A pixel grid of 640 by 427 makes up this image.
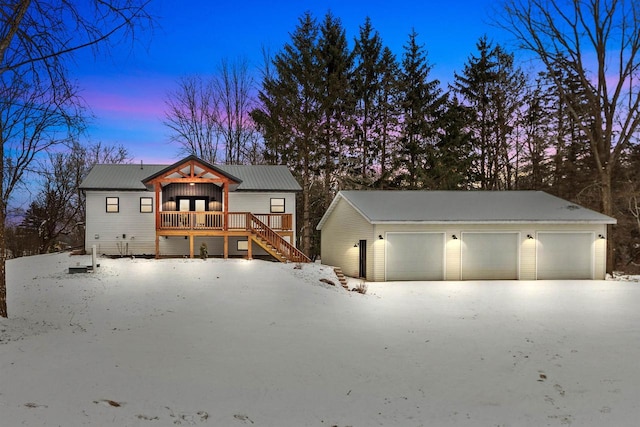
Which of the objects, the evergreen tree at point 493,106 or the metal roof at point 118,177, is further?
the evergreen tree at point 493,106

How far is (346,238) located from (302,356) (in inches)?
546

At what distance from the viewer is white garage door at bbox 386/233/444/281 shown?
19.8 metres

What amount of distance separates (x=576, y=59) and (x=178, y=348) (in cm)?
2476

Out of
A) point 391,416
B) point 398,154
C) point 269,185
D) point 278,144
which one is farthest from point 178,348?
point 398,154

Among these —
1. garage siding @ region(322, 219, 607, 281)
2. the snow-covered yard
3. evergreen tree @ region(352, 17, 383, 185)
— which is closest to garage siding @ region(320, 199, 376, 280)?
garage siding @ region(322, 219, 607, 281)

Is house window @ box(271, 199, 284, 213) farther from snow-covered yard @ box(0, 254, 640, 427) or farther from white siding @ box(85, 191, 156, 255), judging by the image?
snow-covered yard @ box(0, 254, 640, 427)

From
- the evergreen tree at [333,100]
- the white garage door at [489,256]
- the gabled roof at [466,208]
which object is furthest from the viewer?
the evergreen tree at [333,100]

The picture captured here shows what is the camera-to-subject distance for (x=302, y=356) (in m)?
8.86

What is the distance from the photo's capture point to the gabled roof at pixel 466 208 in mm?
20078

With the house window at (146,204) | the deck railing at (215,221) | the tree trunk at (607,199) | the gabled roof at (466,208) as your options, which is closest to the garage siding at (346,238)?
the gabled roof at (466,208)

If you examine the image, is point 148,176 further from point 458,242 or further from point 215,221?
point 458,242

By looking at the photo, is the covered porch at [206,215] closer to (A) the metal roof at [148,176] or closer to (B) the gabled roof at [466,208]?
(A) the metal roof at [148,176]

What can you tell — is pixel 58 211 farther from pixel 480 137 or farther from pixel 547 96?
pixel 547 96

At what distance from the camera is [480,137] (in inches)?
1329
